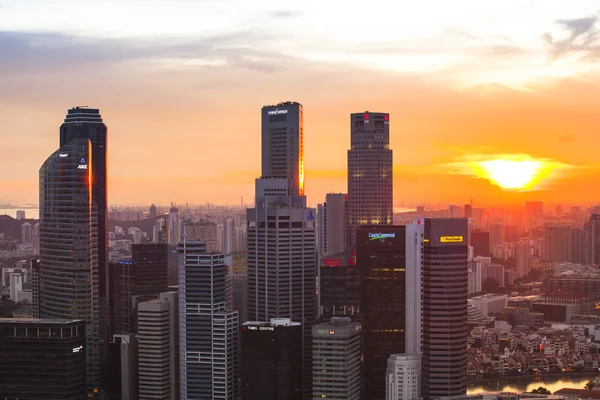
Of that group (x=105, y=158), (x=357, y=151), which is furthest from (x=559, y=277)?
(x=105, y=158)

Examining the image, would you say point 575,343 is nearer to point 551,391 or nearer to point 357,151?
point 551,391

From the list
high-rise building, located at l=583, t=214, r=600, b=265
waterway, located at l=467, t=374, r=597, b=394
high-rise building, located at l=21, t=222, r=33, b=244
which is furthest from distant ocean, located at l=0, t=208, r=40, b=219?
high-rise building, located at l=583, t=214, r=600, b=265

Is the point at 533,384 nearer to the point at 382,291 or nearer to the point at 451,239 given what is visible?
the point at 382,291

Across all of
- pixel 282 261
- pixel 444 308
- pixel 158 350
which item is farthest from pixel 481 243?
pixel 158 350

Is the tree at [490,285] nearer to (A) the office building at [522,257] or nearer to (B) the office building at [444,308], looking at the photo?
(A) the office building at [522,257]

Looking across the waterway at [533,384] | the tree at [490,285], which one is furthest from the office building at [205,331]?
the tree at [490,285]

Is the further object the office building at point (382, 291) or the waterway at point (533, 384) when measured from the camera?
the waterway at point (533, 384)

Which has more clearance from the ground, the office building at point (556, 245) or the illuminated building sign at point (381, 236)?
the illuminated building sign at point (381, 236)
